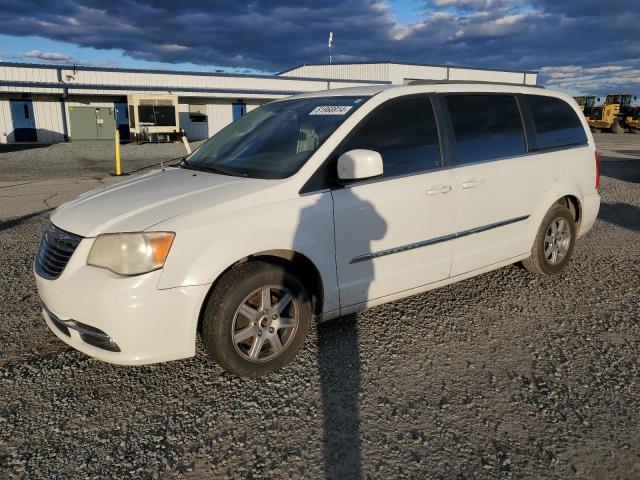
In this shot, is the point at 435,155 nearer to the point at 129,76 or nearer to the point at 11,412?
the point at 11,412

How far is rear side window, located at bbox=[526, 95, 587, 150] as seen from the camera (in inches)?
189

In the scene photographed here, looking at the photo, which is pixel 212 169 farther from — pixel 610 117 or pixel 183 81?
pixel 610 117

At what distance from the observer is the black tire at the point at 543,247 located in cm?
483

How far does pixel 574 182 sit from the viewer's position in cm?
502

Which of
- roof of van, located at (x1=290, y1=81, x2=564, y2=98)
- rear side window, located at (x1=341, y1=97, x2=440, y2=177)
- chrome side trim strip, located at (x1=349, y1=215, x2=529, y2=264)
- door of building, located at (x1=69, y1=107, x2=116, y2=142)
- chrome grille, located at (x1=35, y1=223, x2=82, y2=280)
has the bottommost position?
chrome side trim strip, located at (x1=349, y1=215, x2=529, y2=264)

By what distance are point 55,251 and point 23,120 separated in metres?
31.6

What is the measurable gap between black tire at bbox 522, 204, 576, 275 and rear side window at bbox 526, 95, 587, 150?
640mm

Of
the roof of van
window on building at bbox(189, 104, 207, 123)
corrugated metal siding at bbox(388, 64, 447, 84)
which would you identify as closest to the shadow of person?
the roof of van

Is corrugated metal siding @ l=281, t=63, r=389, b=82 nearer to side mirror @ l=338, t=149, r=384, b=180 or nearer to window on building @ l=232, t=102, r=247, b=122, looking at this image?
window on building @ l=232, t=102, r=247, b=122

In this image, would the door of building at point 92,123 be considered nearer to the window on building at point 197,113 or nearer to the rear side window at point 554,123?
the window on building at point 197,113

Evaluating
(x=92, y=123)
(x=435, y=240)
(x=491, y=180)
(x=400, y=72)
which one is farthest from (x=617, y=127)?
(x=435, y=240)

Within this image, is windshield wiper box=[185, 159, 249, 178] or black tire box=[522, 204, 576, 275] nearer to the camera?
windshield wiper box=[185, 159, 249, 178]

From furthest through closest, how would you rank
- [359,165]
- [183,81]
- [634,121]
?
[634,121], [183,81], [359,165]

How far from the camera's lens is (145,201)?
10.6 feet
